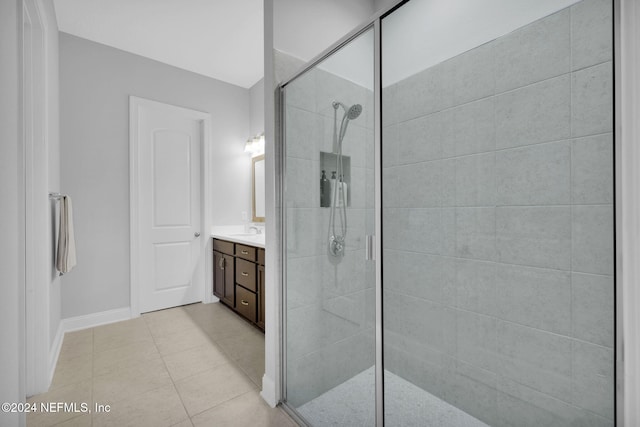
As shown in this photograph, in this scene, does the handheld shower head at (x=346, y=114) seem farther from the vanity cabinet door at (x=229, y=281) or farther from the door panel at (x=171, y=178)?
the door panel at (x=171, y=178)

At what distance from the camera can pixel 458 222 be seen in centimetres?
138

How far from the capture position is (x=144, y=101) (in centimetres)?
316

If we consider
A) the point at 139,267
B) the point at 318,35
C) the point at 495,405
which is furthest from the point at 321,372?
the point at 139,267

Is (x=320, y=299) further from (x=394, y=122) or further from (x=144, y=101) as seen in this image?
(x=144, y=101)

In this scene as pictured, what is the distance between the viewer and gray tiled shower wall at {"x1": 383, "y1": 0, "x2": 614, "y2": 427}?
1044 millimetres

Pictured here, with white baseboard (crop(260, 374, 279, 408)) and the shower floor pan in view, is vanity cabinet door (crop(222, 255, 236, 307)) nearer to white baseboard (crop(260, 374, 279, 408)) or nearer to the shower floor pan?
white baseboard (crop(260, 374, 279, 408))

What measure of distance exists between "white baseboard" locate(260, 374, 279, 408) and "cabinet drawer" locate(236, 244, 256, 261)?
1134 millimetres

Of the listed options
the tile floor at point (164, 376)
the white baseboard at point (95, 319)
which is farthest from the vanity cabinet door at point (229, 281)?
the white baseboard at point (95, 319)

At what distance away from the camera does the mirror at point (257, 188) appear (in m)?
3.67

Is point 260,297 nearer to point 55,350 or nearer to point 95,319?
point 55,350

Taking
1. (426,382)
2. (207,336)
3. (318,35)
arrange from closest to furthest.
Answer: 1. (426,382)
2. (318,35)
3. (207,336)

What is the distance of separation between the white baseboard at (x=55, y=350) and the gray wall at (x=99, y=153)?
0.82 feet

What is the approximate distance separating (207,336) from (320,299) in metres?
1.62

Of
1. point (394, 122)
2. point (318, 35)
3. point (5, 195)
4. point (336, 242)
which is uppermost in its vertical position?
point (318, 35)
